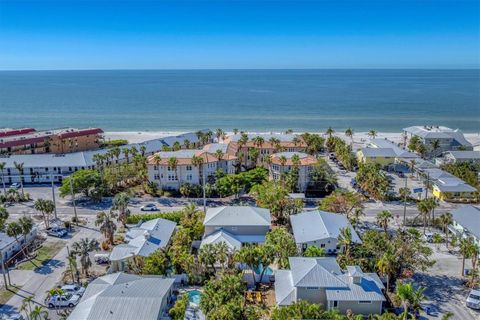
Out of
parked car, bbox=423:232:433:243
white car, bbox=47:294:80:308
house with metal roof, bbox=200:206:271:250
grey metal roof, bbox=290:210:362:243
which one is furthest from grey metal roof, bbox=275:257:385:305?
white car, bbox=47:294:80:308

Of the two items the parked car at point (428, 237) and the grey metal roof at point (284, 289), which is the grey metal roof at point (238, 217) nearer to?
the grey metal roof at point (284, 289)

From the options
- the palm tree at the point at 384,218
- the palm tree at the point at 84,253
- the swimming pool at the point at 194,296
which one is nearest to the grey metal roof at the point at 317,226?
the palm tree at the point at 384,218

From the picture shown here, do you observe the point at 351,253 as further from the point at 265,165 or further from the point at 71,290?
the point at 265,165

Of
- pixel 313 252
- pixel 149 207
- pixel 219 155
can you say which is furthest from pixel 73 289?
pixel 219 155

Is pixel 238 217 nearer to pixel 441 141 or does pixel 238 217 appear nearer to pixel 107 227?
pixel 107 227

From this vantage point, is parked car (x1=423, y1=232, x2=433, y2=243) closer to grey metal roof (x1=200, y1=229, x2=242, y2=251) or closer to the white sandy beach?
grey metal roof (x1=200, y1=229, x2=242, y2=251)

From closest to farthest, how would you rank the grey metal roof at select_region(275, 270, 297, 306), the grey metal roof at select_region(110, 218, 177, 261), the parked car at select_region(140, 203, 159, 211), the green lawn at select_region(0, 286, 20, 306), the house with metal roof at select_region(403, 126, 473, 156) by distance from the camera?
1. the grey metal roof at select_region(275, 270, 297, 306)
2. the green lawn at select_region(0, 286, 20, 306)
3. the grey metal roof at select_region(110, 218, 177, 261)
4. the parked car at select_region(140, 203, 159, 211)
5. the house with metal roof at select_region(403, 126, 473, 156)
